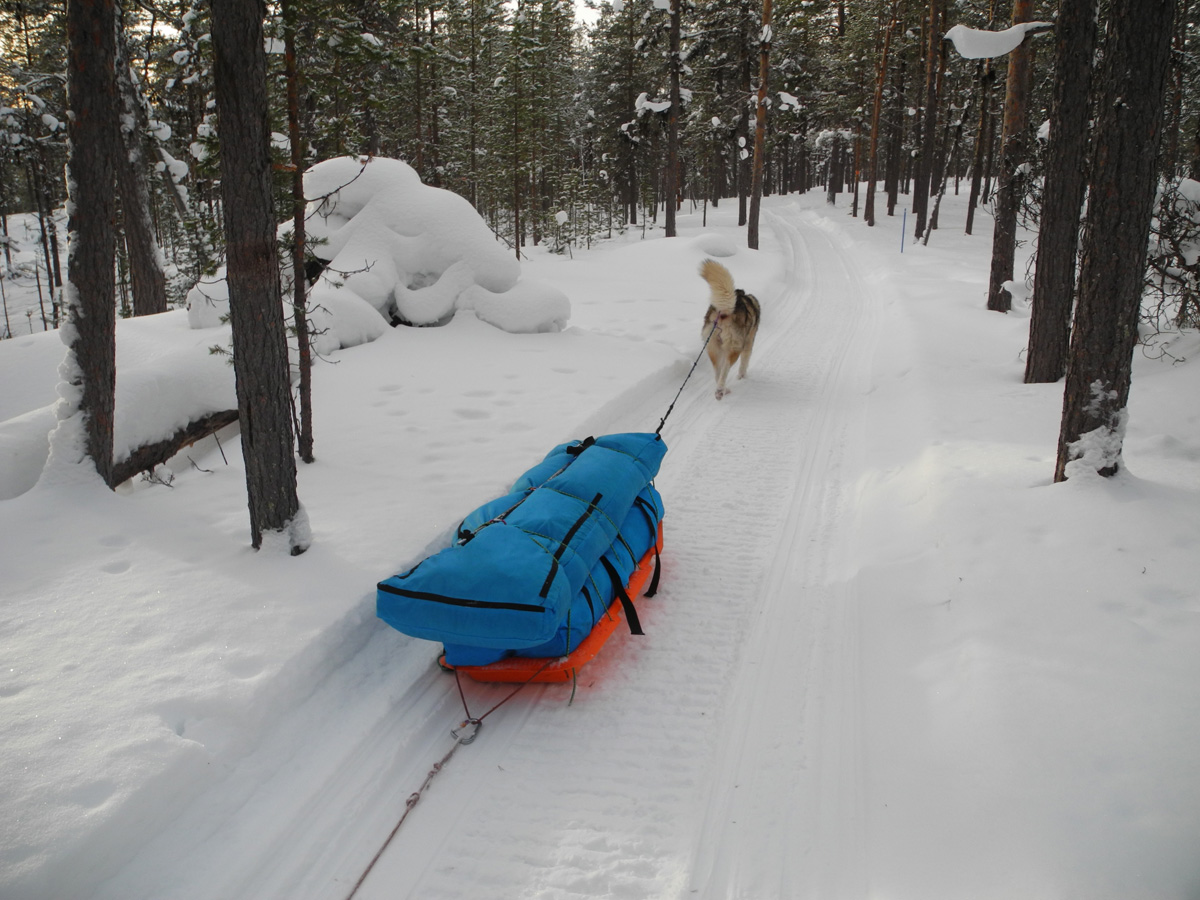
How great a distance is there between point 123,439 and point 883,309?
12.3 meters

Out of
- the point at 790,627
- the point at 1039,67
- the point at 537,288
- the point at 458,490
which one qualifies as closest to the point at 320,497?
the point at 458,490

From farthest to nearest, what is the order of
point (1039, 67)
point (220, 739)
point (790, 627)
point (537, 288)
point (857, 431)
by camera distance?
point (1039, 67) < point (537, 288) < point (857, 431) < point (790, 627) < point (220, 739)

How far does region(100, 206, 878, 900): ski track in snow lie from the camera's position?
2451 mm

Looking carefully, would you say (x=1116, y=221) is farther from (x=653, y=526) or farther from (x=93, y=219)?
(x=93, y=219)

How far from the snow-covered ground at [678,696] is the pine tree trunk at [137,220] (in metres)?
5.47

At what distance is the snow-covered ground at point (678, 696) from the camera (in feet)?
7.88

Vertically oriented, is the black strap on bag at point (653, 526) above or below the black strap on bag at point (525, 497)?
below

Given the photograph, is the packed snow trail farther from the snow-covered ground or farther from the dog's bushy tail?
the dog's bushy tail

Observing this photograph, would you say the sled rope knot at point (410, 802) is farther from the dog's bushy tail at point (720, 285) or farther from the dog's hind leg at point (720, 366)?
the dog's bushy tail at point (720, 285)

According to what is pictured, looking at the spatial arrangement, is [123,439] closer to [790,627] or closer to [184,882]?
[184,882]

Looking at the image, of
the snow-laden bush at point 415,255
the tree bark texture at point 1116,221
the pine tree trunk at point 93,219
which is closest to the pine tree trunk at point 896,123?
the snow-laden bush at point 415,255

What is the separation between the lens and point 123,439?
5324 mm

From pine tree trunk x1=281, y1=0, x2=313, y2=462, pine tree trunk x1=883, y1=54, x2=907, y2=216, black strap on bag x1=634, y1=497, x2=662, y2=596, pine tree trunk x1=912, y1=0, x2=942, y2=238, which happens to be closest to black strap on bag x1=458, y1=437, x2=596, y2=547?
black strap on bag x1=634, y1=497, x2=662, y2=596

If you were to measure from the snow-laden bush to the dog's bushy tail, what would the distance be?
3.49 meters
